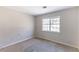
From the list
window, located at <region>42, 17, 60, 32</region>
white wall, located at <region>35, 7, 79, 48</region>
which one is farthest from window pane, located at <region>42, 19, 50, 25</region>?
white wall, located at <region>35, 7, 79, 48</region>

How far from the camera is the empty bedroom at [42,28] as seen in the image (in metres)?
3.31

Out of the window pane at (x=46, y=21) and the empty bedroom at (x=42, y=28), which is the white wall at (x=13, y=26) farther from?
the window pane at (x=46, y=21)

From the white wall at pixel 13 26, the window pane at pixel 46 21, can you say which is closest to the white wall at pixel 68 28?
the window pane at pixel 46 21

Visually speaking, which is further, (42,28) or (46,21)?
(42,28)

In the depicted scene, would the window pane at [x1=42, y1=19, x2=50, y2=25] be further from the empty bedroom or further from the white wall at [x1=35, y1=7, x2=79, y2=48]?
the white wall at [x1=35, y1=7, x2=79, y2=48]

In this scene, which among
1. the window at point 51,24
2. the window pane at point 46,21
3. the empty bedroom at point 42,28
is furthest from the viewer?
the window pane at point 46,21

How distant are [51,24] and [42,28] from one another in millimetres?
1026

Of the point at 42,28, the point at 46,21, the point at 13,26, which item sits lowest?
the point at 42,28

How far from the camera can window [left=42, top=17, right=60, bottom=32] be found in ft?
14.5

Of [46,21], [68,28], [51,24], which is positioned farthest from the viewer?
[46,21]

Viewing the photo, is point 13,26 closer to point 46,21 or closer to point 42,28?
point 42,28

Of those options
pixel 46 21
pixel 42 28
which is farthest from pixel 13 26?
pixel 46 21

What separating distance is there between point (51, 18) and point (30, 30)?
215 cm

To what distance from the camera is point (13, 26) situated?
398 cm
